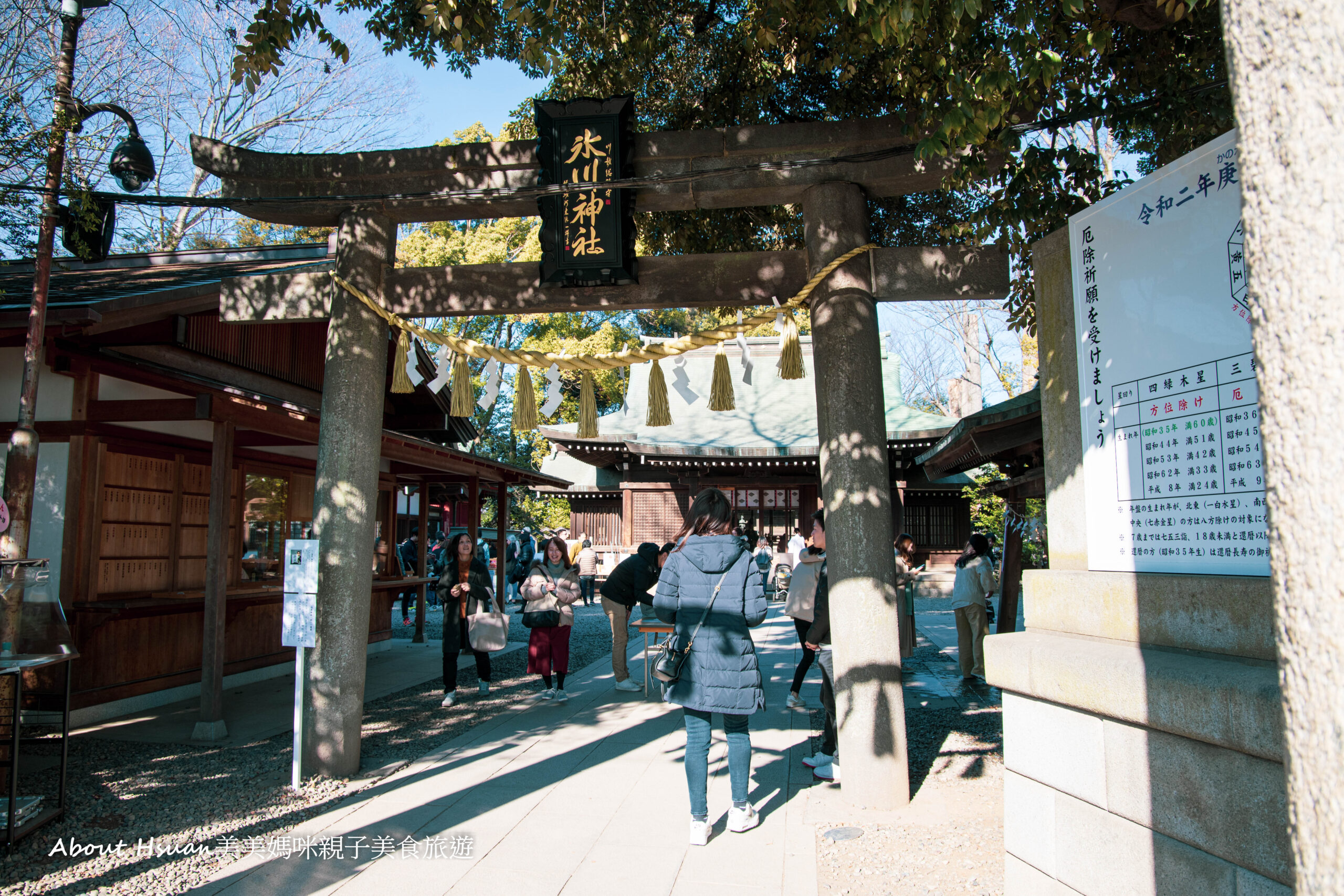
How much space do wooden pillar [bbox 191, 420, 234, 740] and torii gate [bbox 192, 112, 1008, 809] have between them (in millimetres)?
1455

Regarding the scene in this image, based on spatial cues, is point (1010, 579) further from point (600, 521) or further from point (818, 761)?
point (600, 521)

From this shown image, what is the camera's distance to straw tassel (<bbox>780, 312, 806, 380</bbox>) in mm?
5098

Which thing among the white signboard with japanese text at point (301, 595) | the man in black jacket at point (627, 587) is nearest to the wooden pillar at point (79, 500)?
the white signboard with japanese text at point (301, 595)

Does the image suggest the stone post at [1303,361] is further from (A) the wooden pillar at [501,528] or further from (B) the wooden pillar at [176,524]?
(A) the wooden pillar at [501,528]

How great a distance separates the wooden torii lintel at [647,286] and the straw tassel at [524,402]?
0.46 m

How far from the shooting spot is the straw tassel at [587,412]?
586 centimetres

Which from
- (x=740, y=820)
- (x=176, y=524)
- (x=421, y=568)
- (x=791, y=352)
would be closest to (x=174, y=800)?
(x=740, y=820)

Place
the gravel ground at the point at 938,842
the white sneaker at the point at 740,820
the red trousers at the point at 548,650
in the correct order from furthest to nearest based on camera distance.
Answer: the red trousers at the point at 548,650, the white sneaker at the point at 740,820, the gravel ground at the point at 938,842

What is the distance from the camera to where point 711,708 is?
397 centimetres

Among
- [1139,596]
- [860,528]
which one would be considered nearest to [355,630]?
[860,528]

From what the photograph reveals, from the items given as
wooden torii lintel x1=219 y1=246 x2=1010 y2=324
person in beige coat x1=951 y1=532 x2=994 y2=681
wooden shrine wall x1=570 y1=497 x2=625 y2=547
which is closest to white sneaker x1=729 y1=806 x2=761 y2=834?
wooden torii lintel x1=219 y1=246 x2=1010 y2=324

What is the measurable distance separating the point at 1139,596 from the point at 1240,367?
823 millimetres

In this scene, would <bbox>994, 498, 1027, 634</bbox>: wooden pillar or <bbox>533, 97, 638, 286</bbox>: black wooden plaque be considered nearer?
<bbox>533, 97, 638, 286</bbox>: black wooden plaque

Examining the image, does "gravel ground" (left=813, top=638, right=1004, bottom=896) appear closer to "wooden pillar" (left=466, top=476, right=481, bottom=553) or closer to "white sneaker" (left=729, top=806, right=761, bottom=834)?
"white sneaker" (left=729, top=806, right=761, bottom=834)
